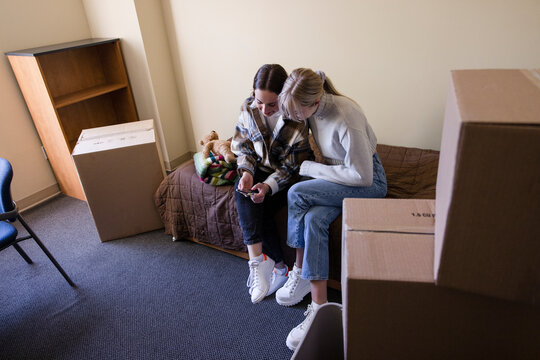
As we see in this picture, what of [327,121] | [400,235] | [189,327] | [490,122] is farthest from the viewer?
[189,327]

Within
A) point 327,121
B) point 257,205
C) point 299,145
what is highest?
point 327,121

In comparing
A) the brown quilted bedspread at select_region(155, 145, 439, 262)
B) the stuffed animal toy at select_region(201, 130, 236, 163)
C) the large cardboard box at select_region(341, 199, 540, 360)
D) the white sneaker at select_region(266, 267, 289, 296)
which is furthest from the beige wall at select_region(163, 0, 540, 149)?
the large cardboard box at select_region(341, 199, 540, 360)

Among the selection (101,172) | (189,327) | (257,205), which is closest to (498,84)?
(257,205)

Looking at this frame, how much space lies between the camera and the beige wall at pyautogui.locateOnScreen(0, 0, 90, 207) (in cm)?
236

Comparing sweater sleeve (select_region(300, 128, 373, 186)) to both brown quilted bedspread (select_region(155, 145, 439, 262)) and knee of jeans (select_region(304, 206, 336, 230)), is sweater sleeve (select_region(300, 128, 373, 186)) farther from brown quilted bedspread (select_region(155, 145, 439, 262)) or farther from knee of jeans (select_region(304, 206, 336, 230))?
brown quilted bedspread (select_region(155, 145, 439, 262))

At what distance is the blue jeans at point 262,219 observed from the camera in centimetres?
168

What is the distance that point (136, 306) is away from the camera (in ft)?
5.77

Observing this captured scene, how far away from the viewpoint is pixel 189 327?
1619 millimetres

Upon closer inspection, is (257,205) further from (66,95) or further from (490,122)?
(66,95)

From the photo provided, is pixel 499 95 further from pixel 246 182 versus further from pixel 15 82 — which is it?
pixel 15 82

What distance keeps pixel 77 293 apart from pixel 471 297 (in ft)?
6.18

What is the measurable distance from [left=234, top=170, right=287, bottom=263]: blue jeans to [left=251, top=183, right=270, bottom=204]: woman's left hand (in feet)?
0.16

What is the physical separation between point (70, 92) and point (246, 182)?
183 centimetres

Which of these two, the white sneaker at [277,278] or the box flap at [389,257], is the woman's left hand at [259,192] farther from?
the box flap at [389,257]
